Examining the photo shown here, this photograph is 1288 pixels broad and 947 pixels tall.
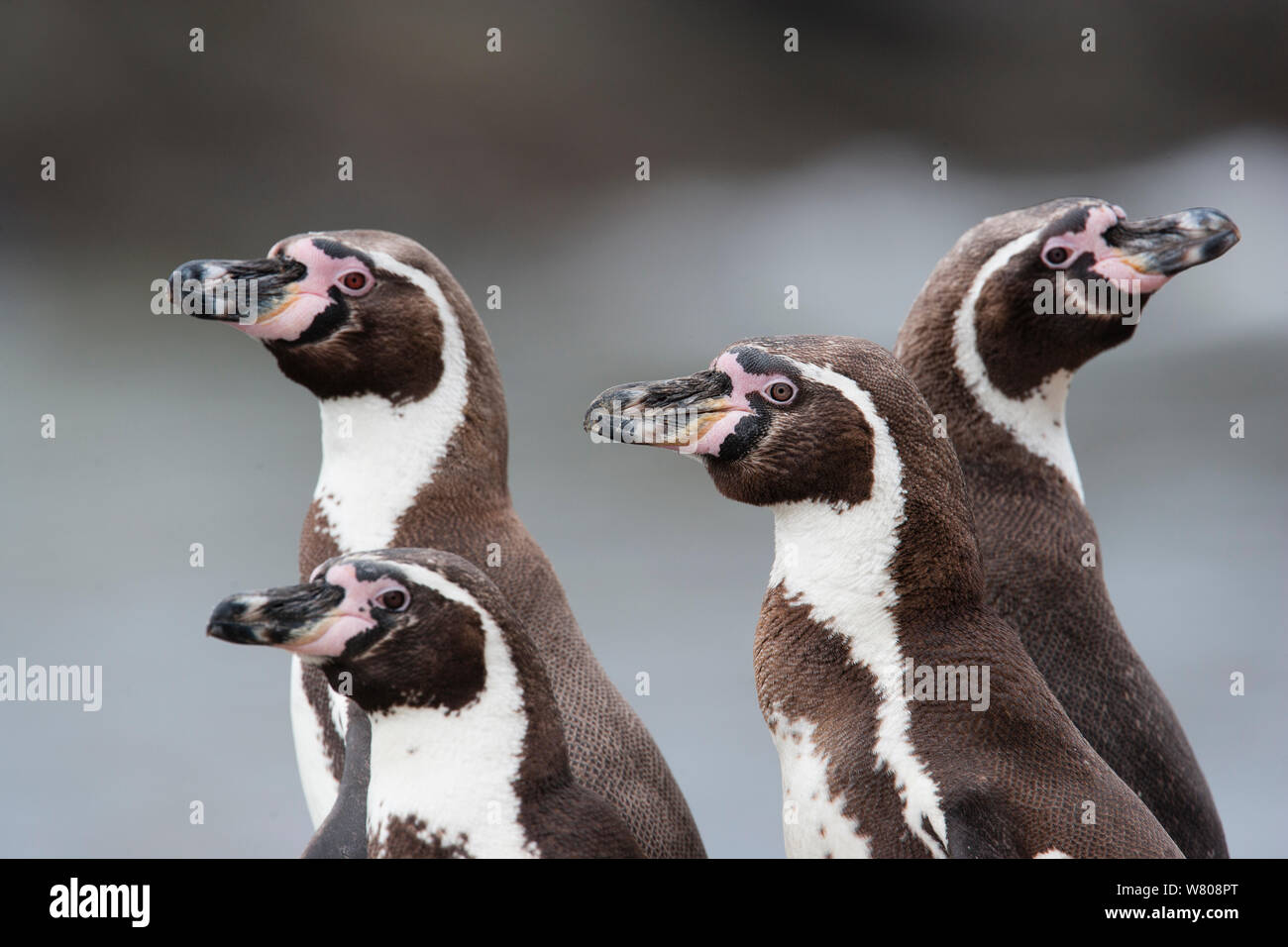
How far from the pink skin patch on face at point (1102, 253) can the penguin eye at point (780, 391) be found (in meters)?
0.54

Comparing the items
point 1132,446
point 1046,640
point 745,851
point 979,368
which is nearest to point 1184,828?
point 1046,640

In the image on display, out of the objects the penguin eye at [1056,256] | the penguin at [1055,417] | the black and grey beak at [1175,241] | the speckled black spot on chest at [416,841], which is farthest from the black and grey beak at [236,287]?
the black and grey beak at [1175,241]

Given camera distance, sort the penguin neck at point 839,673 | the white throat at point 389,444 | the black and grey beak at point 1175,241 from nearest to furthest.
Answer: the penguin neck at point 839,673, the black and grey beak at point 1175,241, the white throat at point 389,444

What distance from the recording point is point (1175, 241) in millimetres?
1971

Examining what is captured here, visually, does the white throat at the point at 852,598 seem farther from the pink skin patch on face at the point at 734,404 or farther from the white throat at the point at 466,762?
the white throat at the point at 466,762

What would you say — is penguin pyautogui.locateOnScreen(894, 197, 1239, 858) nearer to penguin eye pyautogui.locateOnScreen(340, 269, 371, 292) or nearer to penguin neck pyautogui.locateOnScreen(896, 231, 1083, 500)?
penguin neck pyautogui.locateOnScreen(896, 231, 1083, 500)

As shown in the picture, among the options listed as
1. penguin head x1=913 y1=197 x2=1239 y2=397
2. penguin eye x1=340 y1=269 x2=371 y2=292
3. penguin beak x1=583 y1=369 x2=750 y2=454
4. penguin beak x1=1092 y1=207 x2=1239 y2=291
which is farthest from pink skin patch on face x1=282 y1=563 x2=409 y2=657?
penguin beak x1=1092 y1=207 x2=1239 y2=291

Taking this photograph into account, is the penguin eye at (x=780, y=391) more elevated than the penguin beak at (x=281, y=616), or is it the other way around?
the penguin eye at (x=780, y=391)

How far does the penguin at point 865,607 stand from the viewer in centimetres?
162

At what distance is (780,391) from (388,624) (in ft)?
1.71

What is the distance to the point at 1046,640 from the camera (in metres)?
1.97

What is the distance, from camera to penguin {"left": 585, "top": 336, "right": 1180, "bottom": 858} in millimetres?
1616
